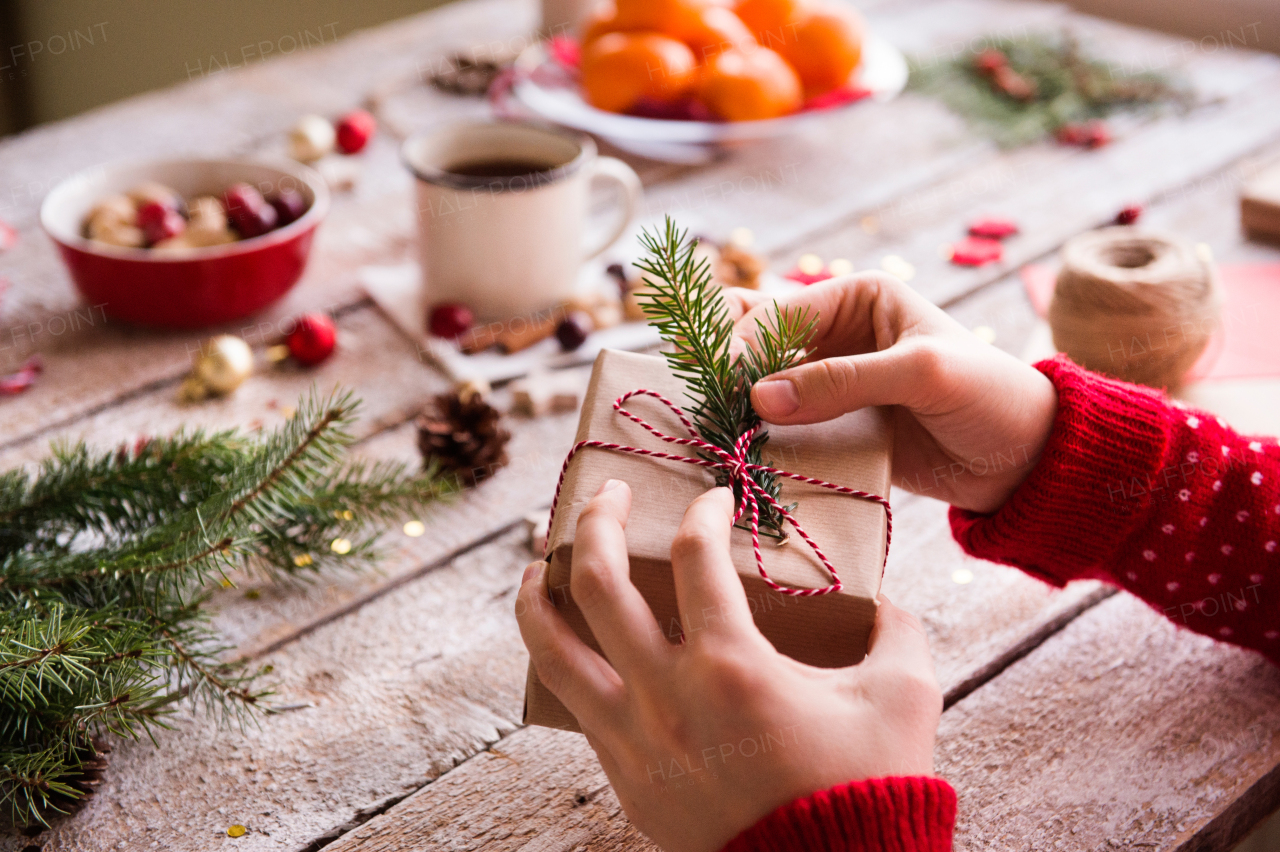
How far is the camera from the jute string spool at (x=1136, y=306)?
33.0 inches

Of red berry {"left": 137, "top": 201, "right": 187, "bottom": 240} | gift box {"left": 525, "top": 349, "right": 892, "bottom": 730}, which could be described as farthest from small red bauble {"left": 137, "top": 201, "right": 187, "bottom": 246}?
gift box {"left": 525, "top": 349, "right": 892, "bottom": 730}

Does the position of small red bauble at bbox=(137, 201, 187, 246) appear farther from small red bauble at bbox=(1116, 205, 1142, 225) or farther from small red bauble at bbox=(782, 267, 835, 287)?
small red bauble at bbox=(1116, 205, 1142, 225)

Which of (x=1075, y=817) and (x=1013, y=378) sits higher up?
(x=1013, y=378)

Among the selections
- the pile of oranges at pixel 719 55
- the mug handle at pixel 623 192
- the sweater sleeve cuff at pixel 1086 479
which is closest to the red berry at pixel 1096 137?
the pile of oranges at pixel 719 55

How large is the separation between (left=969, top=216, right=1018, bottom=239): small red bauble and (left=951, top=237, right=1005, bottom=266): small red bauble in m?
0.03

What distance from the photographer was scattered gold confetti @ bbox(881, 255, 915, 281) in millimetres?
1056

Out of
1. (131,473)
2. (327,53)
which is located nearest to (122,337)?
(131,473)

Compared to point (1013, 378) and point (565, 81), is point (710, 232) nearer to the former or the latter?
point (565, 81)

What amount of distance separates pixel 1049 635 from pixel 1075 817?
0.48 feet

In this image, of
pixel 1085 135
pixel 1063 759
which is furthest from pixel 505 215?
pixel 1085 135

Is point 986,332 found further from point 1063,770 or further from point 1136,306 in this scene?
point 1063,770

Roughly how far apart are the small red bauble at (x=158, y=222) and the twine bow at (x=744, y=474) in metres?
0.59

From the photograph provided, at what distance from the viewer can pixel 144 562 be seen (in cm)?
62

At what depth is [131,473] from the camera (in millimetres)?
700
